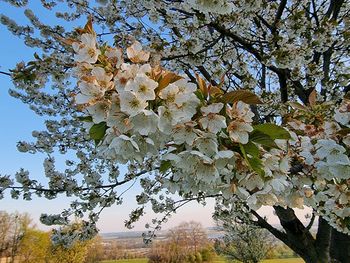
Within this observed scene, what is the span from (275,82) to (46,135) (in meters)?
4.52

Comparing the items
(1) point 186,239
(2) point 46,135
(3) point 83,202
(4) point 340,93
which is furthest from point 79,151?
(1) point 186,239

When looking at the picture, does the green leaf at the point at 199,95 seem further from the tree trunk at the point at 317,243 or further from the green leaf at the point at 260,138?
the tree trunk at the point at 317,243

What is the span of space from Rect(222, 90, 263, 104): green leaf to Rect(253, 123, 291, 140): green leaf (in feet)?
0.25

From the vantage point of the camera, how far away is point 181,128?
92cm

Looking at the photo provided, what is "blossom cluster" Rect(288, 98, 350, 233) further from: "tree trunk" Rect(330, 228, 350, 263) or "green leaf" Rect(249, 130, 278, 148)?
"tree trunk" Rect(330, 228, 350, 263)

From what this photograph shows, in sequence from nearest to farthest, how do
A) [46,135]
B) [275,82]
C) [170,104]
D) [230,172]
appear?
[170,104], [230,172], [46,135], [275,82]

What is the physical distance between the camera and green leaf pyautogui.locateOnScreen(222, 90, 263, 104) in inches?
36.6

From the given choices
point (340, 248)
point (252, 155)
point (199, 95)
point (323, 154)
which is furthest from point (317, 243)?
point (199, 95)

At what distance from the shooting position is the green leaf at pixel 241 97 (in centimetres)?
93

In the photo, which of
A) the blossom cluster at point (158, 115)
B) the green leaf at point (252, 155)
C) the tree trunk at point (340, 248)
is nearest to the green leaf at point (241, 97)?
the blossom cluster at point (158, 115)

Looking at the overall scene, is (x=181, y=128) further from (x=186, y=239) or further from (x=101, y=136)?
(x=186, y=239)

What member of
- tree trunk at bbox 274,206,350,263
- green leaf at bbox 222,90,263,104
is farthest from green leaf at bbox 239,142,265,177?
tree trunk at bbox 274,206,350,263

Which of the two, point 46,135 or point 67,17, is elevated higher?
point 67,17

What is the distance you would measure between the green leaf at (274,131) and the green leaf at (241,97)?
0.25ft
